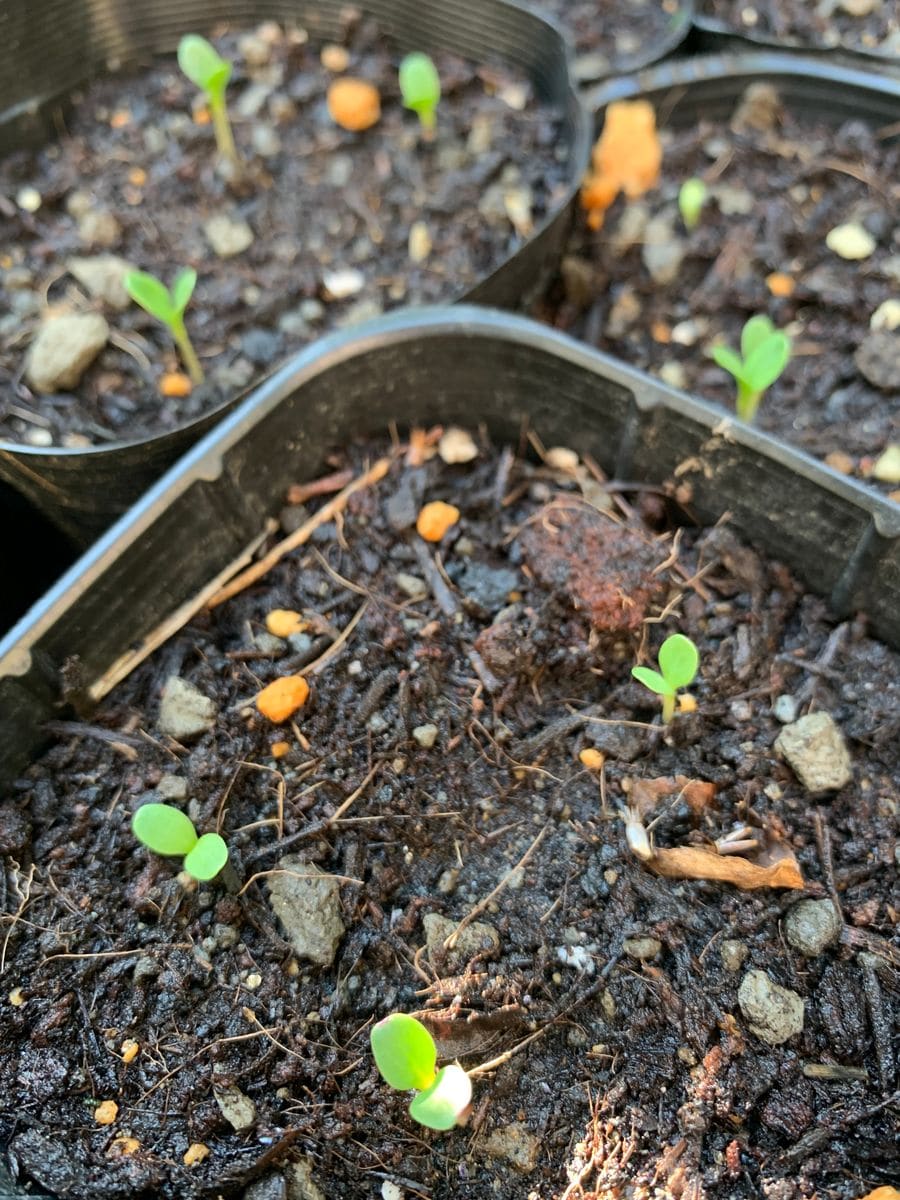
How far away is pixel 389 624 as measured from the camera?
1.22 m

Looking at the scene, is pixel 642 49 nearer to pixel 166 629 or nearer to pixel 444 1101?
pixel 166 629

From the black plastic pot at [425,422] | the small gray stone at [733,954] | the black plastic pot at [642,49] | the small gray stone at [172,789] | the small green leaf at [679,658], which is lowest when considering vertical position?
the small gray stone at [733,954]

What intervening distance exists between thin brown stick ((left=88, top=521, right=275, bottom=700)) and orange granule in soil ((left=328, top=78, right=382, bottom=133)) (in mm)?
948

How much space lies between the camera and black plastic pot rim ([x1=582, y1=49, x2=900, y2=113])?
175 centimetres

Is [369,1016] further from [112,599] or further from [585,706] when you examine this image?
[112,599]

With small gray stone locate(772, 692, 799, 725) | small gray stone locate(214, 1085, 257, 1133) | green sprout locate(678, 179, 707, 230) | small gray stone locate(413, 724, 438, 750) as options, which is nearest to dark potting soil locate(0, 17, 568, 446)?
green sprout locate(678, 179, 707, 230)

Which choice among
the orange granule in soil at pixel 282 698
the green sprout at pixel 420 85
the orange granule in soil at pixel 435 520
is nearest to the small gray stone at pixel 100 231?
the green sprout at pixel 420 85

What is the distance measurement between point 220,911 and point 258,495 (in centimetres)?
53

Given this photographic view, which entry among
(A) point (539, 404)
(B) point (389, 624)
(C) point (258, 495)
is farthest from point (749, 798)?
(C) point (258, 495)

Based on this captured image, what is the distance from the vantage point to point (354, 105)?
179 cm

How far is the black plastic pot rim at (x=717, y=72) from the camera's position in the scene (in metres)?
1.75

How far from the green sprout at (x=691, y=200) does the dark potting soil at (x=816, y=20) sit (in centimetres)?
39

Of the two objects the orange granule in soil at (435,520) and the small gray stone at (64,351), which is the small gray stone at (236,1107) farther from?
the small gray stone at (64,351)

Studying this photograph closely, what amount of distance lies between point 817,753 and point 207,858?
27.2 inches
